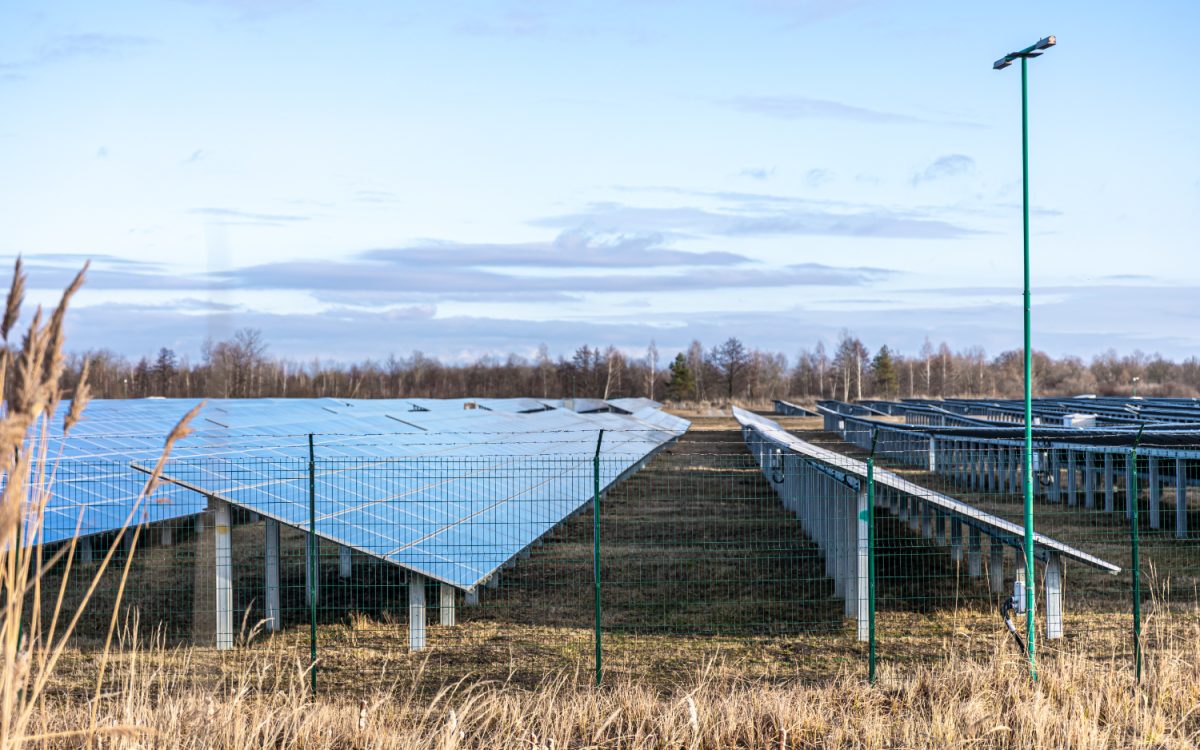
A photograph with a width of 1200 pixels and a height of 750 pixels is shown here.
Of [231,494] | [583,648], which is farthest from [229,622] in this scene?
[583,648]

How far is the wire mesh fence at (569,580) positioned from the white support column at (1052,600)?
0.02m

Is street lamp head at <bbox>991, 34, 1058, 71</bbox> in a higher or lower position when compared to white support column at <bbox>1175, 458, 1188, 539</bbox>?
higher

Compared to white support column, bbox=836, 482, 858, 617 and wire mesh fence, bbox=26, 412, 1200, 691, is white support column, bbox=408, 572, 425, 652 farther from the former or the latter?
white support column, bbox=836, 482, 858, 617

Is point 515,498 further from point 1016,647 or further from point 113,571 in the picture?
point 1016,647

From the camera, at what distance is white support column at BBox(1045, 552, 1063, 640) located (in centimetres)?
943

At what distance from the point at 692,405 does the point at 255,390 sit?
35856mm

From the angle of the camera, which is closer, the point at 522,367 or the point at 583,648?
the point at 583,648

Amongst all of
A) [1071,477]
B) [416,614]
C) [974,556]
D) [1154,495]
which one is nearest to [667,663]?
[416,614]

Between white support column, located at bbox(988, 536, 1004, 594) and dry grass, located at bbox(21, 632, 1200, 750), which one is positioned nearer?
dry grass, located at bbox(21, 632, 1200, 750)

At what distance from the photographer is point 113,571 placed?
45.8 ft

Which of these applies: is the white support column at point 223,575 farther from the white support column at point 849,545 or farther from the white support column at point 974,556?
the white support column at point 974,556

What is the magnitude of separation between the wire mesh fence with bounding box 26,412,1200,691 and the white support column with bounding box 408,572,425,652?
0.02m

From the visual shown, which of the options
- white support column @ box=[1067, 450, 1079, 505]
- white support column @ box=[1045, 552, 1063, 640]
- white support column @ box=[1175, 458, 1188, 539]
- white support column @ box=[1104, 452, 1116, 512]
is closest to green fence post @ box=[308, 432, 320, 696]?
white support column @ box=[1045, 552, 1063, 640]

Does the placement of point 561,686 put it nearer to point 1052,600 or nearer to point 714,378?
point 1052,600
